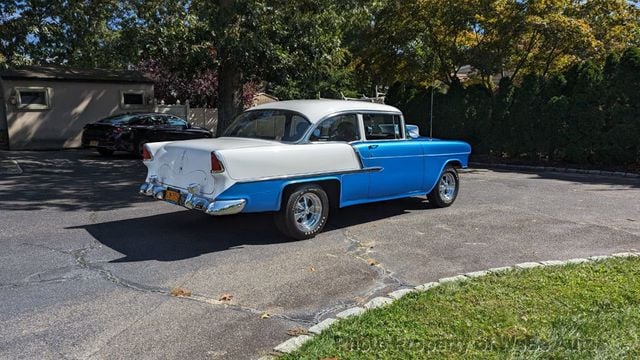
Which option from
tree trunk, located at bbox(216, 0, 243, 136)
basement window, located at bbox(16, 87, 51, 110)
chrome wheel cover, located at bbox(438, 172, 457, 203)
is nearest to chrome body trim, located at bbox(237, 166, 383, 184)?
chrome wheel cover, located at bbox(438, 172, 457, 203)

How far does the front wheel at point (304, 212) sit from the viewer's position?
6.51 m

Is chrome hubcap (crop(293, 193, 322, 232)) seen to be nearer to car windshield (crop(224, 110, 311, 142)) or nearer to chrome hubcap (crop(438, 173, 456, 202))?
car windshield (crop(224, 110, 311, 142))

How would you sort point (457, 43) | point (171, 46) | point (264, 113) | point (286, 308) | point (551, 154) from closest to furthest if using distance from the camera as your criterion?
point (286, 308) → point (264, 113) → point (171, 46) → point (551, 154) → point (457, 43)

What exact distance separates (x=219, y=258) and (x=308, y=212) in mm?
1411

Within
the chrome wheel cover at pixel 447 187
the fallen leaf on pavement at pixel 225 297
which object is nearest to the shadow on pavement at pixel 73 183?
the fallen leaf on pavement at pixel 225 297

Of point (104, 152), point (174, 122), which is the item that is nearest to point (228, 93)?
point (174, 122)

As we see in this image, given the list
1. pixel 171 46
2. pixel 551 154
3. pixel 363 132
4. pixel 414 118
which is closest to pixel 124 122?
pixel 171 46

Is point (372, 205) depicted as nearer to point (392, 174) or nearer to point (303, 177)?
point (392, 174)

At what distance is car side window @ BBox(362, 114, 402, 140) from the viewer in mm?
7617

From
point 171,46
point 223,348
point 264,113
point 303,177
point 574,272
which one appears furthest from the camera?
point 171,46

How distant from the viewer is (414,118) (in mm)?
20219

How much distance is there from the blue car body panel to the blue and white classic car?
0.01 m

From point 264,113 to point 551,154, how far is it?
11.7 metres

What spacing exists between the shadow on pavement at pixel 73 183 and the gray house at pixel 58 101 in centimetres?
338
